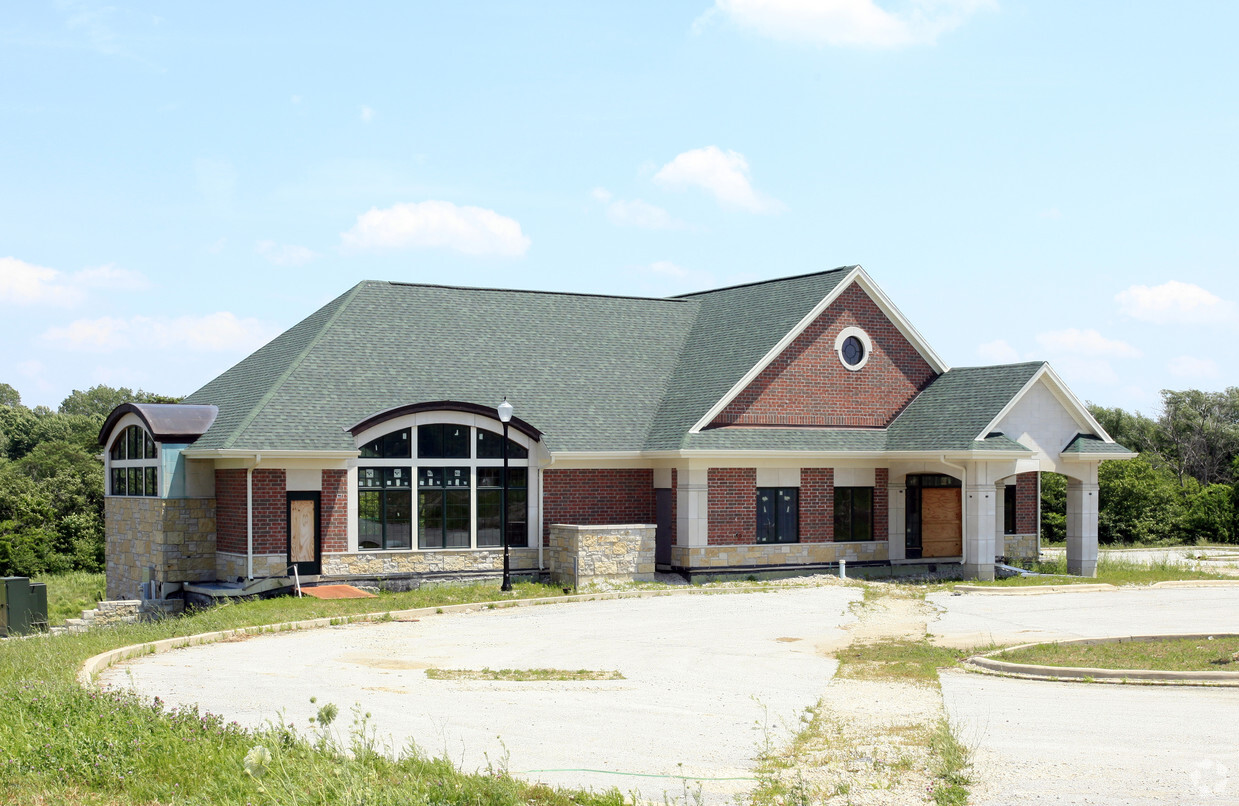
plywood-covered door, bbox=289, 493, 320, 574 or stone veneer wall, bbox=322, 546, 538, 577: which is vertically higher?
plywood-covered door, bbox=289, 493, 320, 574

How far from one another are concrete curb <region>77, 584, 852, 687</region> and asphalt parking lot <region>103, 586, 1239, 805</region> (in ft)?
1.03

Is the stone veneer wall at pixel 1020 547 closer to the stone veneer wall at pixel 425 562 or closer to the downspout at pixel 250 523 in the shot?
the stone veneer wall at pixel 425 562

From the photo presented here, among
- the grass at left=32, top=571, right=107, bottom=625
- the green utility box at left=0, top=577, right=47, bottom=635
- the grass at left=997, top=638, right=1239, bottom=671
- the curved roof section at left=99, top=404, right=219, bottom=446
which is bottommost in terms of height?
the grass at left=32, top=571, right=107, bottom=625

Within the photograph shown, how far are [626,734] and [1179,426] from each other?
72961mm

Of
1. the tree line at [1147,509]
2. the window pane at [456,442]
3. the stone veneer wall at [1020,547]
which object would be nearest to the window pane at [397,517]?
the window pane at [456,442]

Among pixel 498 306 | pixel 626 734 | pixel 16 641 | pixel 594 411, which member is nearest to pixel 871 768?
pixel 626 734

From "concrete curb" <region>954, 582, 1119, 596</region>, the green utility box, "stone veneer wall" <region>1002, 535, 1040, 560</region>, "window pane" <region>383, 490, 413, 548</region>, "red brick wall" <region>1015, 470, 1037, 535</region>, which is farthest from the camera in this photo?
"red brick wall" <region>1015, 470, 1037, 535</region>

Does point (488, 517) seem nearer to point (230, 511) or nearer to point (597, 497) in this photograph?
point (597, 497)

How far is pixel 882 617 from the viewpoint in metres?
22.3

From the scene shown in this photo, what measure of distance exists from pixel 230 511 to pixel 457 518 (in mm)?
5061

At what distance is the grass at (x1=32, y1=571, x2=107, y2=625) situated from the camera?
31878 mm

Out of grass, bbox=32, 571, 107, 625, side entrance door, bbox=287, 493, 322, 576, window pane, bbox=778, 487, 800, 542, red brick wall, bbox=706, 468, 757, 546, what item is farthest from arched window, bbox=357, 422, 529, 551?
grass, bbox=32, 571, 107, 625

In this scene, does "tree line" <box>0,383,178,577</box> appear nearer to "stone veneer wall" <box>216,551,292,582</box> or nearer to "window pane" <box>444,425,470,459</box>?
"stone veneer wall" <box>216,551,292,582</box>

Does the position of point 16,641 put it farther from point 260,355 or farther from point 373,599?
point 260,355
